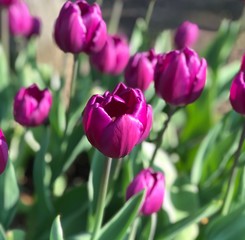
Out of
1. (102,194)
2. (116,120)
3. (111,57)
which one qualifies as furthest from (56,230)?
(111,57)

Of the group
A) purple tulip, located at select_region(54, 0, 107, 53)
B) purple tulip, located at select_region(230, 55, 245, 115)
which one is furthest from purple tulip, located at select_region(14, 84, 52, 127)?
purple tulip, located at select_region(230, 55, 245, 115)

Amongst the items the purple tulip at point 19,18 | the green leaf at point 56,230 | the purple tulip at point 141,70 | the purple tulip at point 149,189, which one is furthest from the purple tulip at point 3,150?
the purple tulip at point 19,18

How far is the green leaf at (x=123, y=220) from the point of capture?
0.92 metres

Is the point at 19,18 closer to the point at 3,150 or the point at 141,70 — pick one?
the point at 141,70

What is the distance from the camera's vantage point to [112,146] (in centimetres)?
78

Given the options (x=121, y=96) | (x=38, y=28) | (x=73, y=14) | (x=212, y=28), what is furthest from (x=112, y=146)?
(x=212, y=28)

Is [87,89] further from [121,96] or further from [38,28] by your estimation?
[121,96]

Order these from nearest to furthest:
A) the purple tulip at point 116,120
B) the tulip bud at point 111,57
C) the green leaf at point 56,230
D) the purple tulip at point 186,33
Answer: the purple tulip at point 116,120, the green leaf at point 56,230, the tulip bud at point 111,57, the purple tulip at point 186,33

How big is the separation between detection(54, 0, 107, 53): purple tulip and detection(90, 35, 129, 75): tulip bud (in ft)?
0.47

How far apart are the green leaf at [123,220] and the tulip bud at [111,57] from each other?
1.29 ft

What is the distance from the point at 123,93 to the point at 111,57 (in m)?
0.45

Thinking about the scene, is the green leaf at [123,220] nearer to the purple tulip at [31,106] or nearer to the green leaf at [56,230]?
the green leaf at [56,230]

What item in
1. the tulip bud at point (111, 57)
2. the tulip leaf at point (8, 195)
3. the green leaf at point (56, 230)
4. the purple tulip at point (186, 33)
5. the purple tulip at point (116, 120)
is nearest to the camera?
the purple tulip at point (116, 120)

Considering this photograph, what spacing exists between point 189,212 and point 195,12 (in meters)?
2.14
